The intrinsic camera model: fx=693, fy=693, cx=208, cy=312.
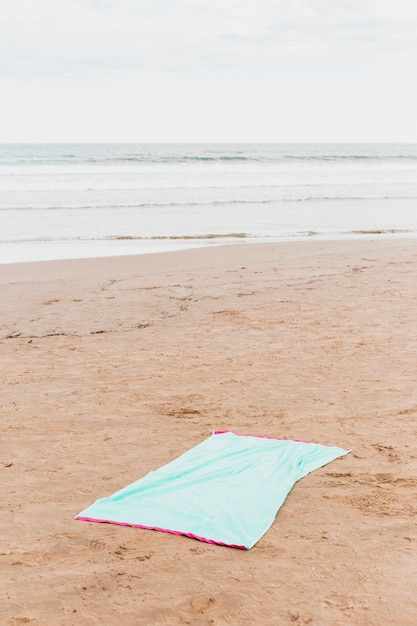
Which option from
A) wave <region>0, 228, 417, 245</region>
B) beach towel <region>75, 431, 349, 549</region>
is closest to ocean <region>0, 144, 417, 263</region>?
wave <region>0, 228, 417, 245</region>

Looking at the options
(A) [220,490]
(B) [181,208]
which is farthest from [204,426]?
(B) [181,208]

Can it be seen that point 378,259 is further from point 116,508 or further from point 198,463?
point 116,508

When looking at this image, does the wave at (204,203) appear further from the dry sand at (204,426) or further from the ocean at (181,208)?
the dry sand at (204,426)

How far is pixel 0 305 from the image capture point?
8273 mm

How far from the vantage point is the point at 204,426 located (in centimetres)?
470

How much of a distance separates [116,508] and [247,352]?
297 centimetres

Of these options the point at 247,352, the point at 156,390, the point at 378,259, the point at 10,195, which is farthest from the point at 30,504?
the point at 10,195

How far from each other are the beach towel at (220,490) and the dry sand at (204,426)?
83 mm

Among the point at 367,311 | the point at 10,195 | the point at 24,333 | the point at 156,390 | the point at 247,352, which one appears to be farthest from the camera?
the point at 10,195

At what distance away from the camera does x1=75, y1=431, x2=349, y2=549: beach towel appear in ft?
10.9

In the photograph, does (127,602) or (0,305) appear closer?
(127,602)

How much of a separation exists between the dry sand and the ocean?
3853mm

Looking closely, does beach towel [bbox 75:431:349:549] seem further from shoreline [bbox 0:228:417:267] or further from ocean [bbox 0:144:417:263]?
ocean [bbox 0:144:417:263]
